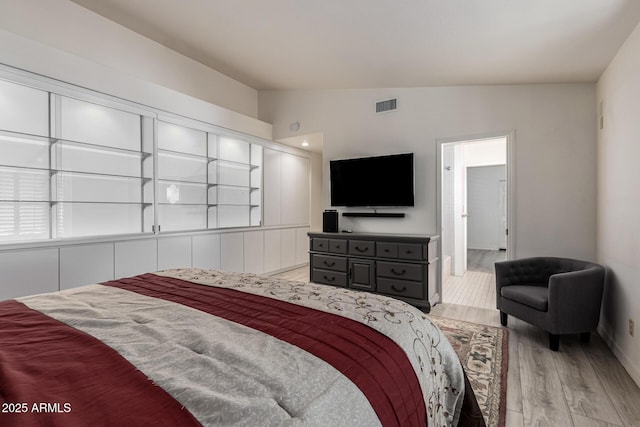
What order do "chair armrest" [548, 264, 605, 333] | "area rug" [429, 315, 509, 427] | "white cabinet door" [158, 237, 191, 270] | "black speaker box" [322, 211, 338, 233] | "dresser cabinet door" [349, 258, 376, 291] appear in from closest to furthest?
"area rug" [429, 315, 509, 427] → "chair armrest" [548, 264, 605, 333] → "white cabinet door" [158, 237, 191, 270] → "dresser cabinet door" [349, 258, 376, 291] → "black speaker box" [322, 211, 338, 233]

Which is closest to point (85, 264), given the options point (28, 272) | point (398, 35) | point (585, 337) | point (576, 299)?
point (28, 272)

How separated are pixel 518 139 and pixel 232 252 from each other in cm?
388

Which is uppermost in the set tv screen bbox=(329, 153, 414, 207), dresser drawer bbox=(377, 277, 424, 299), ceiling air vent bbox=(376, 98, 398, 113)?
ceiling air vent bbox=(376, 98, 398, 113)

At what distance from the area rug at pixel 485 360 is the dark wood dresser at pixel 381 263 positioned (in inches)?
17.7

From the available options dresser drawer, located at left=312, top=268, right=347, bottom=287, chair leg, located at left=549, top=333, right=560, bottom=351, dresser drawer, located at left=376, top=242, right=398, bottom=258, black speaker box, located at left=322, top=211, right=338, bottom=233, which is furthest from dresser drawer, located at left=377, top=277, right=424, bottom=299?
chair leg, located at left=549, top=333, right=560, bottom=351

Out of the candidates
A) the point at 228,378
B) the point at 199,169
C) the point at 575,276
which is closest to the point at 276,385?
the point at 228,378

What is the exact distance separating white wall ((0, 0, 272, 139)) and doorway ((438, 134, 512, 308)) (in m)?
3.24

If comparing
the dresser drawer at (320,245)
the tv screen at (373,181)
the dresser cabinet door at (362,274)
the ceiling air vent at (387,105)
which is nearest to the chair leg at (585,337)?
the dresser cabinet door at (362,274)

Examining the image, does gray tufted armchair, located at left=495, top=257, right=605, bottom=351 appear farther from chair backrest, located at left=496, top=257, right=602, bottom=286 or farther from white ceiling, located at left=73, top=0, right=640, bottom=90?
white ceiling, located at left=73, top=0, right=640, bottom=90

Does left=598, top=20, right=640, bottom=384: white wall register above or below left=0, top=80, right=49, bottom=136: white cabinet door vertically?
below

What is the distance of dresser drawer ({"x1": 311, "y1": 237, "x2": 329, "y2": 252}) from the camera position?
4.16 meters

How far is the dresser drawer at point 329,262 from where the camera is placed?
4.02 m

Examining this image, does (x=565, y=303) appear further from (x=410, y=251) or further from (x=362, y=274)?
(x=362, y=274)

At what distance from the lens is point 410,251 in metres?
3.54
